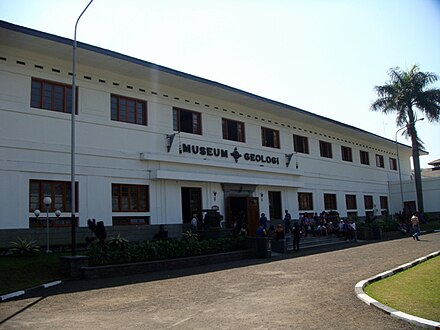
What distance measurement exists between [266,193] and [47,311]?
61.3 ft

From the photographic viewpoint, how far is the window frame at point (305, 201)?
2908 centimetres

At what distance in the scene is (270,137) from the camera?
2788cm

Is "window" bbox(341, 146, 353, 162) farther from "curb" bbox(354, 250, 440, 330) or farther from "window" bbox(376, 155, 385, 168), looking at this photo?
"curb" bbox(354, 250, 440, 330)

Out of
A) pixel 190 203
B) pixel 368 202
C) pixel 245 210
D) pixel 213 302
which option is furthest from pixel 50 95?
pixel 368 202

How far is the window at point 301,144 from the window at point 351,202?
6084mm

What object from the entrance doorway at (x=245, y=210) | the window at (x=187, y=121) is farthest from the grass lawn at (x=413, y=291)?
the window at (x=187, y=121)

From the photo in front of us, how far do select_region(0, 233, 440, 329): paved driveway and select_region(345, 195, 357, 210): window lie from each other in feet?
66.1

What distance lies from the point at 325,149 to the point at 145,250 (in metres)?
20.8

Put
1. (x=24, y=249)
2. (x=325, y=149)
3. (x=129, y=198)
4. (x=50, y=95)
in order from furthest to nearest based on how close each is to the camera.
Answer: (x=325, y=149)
(x=129, y=198)
(x=50, y=95)
(x=24, y=249)

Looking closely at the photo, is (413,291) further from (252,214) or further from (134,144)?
(252,214)

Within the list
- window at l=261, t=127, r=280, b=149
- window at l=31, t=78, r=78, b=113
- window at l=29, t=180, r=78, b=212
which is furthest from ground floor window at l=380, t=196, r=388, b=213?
window at l=31, t=78, r=78, b=113

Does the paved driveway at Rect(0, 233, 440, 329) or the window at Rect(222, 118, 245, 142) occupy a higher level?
the window at Rect(222, 118, 245, 142)

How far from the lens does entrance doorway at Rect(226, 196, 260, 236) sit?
2379cm

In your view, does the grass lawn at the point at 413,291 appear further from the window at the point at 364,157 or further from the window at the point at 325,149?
the window at the point at 364,157
